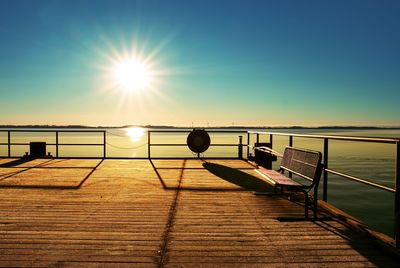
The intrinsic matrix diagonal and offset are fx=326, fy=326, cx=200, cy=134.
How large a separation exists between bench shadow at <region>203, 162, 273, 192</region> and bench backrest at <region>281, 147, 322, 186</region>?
938mm

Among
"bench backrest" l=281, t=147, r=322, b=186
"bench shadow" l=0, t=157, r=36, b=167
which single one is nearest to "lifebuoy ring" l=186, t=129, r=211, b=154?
"bench shadow" l=0, t=157, r=36, b=167

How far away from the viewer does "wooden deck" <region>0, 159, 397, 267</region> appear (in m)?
3.02

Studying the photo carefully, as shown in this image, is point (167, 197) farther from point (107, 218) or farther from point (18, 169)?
point (18, 169)

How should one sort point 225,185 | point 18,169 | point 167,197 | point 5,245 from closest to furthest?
point 5,245
point 167,197
point 225,185
point 18,169

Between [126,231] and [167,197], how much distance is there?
180 centimetres

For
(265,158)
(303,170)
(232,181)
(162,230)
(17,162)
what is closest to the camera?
(162,230)

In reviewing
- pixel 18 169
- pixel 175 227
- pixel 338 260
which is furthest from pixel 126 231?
pixel 18 169

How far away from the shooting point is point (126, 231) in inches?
148

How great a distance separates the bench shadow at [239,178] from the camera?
6573 mm

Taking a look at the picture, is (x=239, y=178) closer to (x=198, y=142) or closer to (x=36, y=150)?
(x=198, y=142)

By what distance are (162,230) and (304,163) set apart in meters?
2.32

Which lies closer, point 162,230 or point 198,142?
point 162,230

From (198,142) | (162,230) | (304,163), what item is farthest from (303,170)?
(198,142)

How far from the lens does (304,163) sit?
4.80 meters
